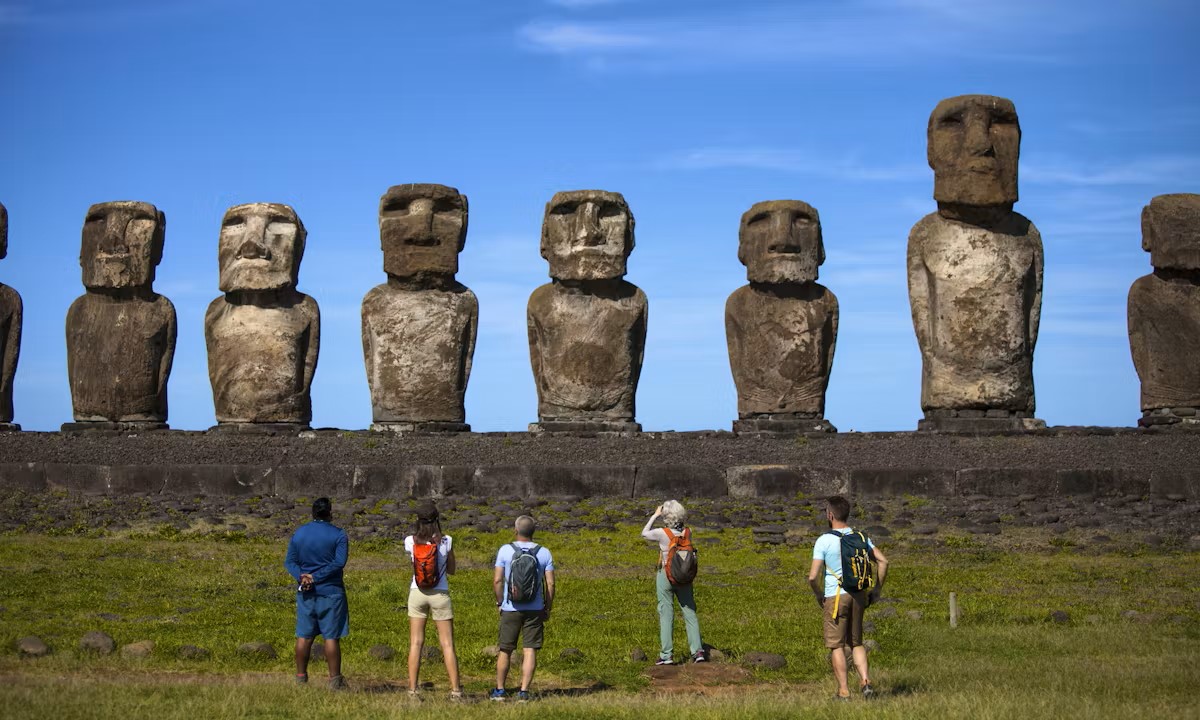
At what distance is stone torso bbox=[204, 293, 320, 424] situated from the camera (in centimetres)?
2342

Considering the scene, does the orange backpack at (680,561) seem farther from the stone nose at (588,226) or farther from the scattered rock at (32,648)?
the stone nose at (588,226)

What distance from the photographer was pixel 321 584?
36.3 ft

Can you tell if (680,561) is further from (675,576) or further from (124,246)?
(124,246)

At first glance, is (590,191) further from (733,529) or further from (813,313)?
(733,529)

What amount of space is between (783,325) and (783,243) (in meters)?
1.03

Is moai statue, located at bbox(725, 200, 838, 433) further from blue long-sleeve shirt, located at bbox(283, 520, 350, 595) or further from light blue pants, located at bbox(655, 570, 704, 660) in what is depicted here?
blue long-sleeve shirt, located at bbox(283, 520, 350, 595)

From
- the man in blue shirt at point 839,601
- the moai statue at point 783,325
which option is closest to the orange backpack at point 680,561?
the man in blue shirt at point 839,601

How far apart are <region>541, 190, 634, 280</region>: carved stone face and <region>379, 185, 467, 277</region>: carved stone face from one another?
4.12ft

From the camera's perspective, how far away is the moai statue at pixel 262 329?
23.4m

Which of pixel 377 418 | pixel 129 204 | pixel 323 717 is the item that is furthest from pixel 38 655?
pixel 129 204

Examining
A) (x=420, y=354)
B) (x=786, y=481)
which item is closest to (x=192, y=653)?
(x=786, y=481)

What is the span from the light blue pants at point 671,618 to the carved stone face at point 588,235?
34.9 ft

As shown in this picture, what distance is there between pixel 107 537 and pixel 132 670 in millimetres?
7020

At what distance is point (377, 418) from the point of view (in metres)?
23.2
